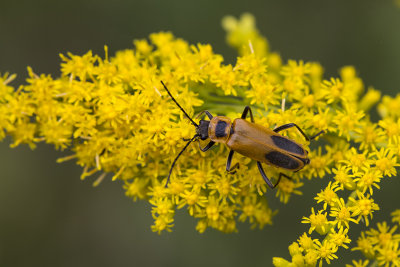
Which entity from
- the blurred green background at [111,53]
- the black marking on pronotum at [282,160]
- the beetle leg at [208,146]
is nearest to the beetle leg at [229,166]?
the beetle leg at [208,146]

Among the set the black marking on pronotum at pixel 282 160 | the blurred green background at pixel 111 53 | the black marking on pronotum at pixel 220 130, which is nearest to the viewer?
the black marking on pronotum at pixel 282 160

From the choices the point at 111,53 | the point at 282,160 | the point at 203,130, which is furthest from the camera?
the point at 111,53

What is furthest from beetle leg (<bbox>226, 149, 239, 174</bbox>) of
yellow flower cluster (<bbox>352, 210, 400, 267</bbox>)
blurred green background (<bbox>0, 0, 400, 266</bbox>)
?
blurred green background (<bbox>0, 0, 400, 266</bbox>)

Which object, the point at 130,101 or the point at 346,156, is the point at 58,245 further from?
the point at 346,156

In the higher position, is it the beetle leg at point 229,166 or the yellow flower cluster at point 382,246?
the beetle leg at point 229,166

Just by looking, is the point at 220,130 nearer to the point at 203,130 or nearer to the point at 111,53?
the point at 203,130

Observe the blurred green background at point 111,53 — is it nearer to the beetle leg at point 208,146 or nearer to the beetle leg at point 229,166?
the beetle leg at point 229,166

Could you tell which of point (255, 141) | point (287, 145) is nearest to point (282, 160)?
point (287, 145)

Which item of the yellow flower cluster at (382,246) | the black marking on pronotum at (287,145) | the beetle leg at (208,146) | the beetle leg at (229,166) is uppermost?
the black marking on pronotum at (287,145)
